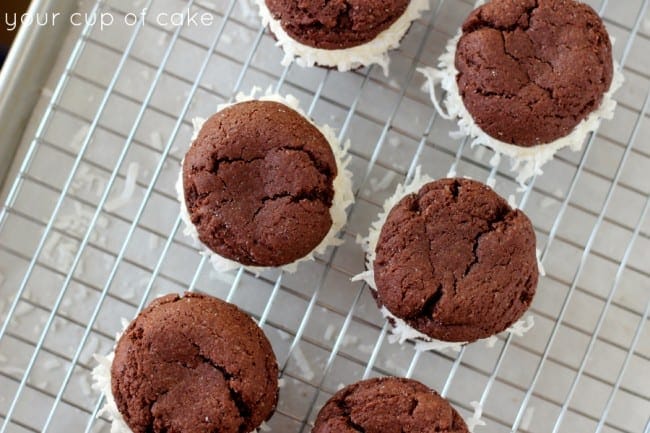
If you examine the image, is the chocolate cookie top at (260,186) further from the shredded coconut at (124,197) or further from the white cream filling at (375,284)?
the shredded coconut at (124,197)

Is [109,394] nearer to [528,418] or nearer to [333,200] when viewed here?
[333,200]

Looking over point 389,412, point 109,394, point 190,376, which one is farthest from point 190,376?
point 389,412

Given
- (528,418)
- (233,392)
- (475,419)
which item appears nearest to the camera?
(233,392)

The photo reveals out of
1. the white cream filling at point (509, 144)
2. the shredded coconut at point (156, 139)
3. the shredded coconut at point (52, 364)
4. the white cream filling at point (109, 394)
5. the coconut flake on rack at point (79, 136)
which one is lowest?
the shredded coconut at point (52, 364)

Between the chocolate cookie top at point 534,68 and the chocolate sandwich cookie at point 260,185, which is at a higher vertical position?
the chocolate cookie top at point 534,68

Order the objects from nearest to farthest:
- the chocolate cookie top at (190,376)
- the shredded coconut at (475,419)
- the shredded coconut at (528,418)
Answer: the chocolate cookie top at (190,376) → the shredded coconut at (475,419) → the shredded coconut at (528,418)

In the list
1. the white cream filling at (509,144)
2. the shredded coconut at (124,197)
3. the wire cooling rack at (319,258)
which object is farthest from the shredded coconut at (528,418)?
the shredded coconut at (124,197)
